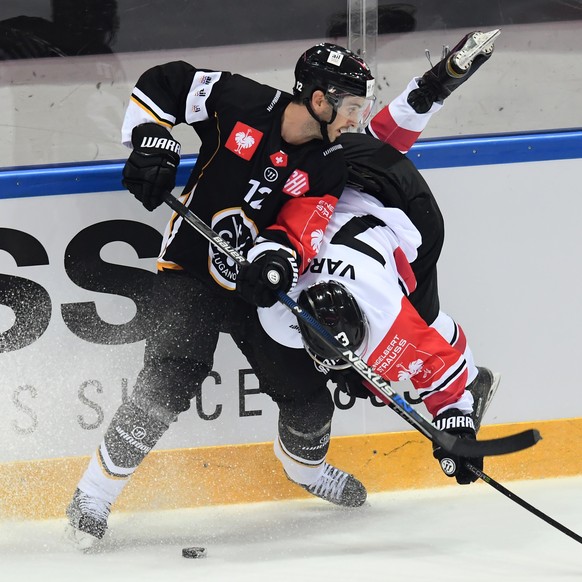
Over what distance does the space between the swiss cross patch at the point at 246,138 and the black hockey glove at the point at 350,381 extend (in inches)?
26.2

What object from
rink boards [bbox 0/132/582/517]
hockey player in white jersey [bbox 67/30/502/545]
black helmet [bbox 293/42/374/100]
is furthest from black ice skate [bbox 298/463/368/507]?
black helmet [bbox 293/42/374/100]

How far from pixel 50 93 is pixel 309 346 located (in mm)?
1213

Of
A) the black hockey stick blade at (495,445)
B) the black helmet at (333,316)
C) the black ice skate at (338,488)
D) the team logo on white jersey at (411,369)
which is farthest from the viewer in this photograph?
the black ice skate at (338,488)

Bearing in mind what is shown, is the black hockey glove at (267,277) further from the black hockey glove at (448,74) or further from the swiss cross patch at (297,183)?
the black hockey glove at (448,74)

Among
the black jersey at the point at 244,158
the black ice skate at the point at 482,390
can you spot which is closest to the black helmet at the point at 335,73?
the black jersey at the point at 244,158

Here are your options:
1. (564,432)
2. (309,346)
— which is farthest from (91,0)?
(564,432)

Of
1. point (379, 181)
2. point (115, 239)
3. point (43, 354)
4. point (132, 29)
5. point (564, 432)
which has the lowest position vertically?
point (564, 432)

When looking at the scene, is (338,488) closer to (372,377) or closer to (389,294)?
(372,377)

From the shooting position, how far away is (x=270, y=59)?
3303mm

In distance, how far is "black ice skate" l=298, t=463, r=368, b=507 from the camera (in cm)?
334

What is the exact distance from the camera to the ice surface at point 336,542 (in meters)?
2.78

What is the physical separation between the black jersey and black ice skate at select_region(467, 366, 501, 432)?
31.5 inches

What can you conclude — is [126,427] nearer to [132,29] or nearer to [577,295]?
[132,29]

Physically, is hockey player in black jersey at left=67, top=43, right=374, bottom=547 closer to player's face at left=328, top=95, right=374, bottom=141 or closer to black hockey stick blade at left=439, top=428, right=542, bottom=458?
player's face at left=328, top=95, right=374, bottom=141
